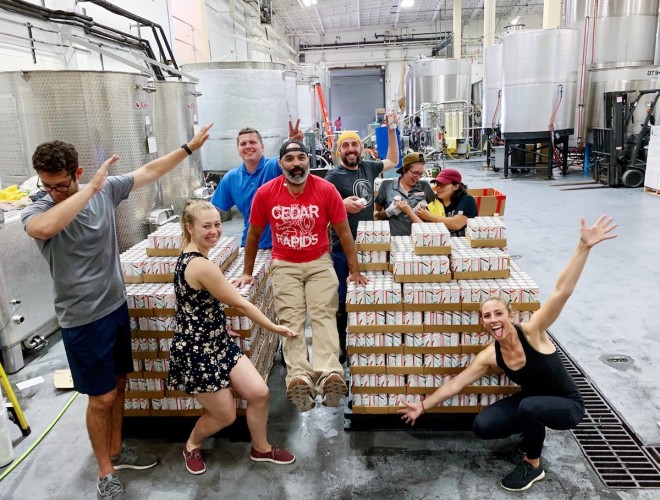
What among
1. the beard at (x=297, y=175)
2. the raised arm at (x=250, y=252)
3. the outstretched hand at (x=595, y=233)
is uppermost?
the beard at (x=297, y=175)

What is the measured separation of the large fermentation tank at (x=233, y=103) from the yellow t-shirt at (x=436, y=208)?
6.61 metres

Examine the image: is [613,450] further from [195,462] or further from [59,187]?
[59,187]

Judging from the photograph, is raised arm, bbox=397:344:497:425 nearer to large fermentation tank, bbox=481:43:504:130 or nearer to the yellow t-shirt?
the yellow t-shirt

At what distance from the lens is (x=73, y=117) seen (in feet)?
18.3

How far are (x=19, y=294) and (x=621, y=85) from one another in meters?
14.9

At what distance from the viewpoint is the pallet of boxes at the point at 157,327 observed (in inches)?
136

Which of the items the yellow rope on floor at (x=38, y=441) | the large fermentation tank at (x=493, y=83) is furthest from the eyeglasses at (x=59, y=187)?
the large fermentation tank at (x=493, y=83)

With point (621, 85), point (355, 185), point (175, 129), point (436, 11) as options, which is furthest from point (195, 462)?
point (436, 11)

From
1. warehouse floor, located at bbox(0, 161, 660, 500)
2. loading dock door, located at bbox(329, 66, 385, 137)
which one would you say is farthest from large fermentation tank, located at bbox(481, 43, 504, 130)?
loading dock door, located at bbox(329, 66, 385, 137)

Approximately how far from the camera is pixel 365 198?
435 centimetres

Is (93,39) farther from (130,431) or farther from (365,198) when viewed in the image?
(130,431)

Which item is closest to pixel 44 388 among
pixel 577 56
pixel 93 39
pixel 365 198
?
pixel 365 198

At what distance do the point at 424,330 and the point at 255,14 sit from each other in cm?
1905

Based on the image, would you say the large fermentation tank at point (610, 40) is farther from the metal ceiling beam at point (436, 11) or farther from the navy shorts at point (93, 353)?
the navy shorts at point (93, 353)
